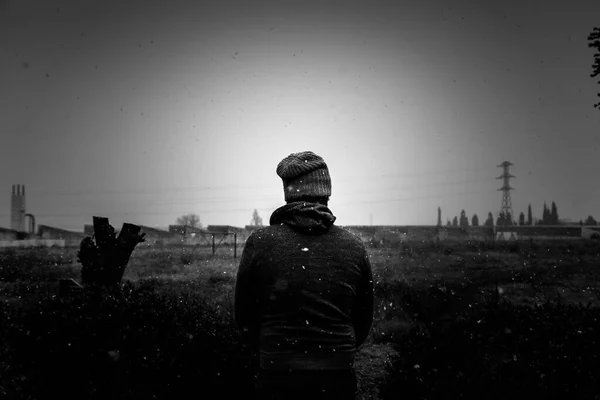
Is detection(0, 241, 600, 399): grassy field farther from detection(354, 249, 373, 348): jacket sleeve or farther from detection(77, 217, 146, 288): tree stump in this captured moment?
detection(354, 249, 373, 348): jacket sleeve

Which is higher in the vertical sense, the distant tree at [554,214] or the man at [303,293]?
the distant tree at [554,214]

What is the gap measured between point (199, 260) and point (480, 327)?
1703 cm

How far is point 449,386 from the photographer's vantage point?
4.08 meters

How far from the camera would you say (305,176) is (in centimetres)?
247

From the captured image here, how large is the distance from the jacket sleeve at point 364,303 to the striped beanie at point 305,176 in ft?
1.42

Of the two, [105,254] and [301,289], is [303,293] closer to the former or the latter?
[301,289]

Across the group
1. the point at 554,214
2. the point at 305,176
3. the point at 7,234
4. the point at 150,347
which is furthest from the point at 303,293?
the point at 554,214

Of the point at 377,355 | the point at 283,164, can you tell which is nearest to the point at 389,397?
the point at 377,355

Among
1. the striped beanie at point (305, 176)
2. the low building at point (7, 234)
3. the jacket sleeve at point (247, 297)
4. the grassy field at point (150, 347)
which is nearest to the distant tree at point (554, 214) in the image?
the low building at point (7, 234)

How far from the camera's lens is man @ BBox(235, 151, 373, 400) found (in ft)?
6.96

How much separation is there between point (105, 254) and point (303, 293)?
5.33m

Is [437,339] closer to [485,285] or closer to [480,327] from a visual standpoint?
[480,327]

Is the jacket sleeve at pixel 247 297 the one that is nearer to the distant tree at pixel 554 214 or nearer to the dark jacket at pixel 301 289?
the dark jacket at pixel 301 289

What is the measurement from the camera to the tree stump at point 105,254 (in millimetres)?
6496
